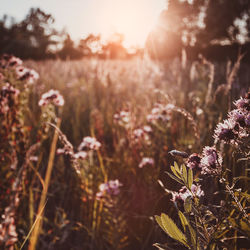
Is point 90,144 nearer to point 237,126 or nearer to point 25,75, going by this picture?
point 25,75

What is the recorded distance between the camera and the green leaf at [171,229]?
2.13 ft

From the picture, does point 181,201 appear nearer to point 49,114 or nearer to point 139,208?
point 139,208

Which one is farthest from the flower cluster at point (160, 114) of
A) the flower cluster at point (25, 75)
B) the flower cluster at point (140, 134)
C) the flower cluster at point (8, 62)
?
the flower cluster at point (8, 62)

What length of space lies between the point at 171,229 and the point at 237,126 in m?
0.32

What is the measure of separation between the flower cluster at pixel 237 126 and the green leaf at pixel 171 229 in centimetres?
25

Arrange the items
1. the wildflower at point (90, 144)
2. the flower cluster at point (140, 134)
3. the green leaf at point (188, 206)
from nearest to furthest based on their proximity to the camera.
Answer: the green leaf at point (188, 206)
the wildflower at point (90, 144)
the flower cluster at point (140, 134)

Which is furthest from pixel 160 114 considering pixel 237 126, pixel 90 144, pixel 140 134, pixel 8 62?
pixel 237 126

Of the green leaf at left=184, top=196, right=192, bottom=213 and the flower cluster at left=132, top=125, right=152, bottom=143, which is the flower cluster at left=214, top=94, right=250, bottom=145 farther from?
the flower cluster at left=132, top=125, right=152, bottom=143

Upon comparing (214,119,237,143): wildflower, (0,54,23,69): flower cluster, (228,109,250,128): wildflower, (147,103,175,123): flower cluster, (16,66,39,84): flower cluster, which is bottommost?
(147,103,175,123): flower cluster

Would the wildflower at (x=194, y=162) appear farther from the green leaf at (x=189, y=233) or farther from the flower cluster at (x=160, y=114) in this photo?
the flower cluster at (x=160, y=114)

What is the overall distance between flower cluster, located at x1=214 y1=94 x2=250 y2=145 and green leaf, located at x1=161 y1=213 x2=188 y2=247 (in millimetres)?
248

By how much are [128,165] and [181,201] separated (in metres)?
1.05

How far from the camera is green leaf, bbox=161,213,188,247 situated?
0.65 meters

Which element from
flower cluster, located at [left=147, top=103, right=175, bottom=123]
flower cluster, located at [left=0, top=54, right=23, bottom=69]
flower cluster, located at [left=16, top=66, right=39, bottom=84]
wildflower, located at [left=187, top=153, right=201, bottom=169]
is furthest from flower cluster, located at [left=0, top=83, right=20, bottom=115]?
wildflower, located at [left=187, top=153, right=201, bottom=169]
